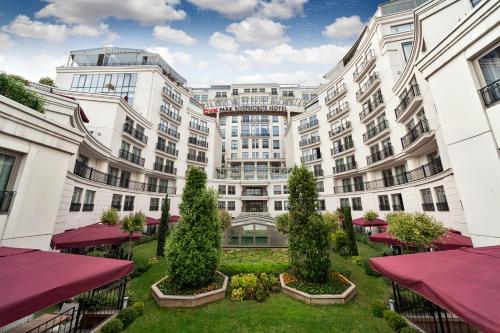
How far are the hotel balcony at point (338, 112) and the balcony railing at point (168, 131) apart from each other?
2597 centimetres

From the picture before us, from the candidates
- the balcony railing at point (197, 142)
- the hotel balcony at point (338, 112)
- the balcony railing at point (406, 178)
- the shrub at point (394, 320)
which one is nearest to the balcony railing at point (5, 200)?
the shrub at point (394, 320)

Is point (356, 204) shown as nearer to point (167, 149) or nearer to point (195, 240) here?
point (195, 240)

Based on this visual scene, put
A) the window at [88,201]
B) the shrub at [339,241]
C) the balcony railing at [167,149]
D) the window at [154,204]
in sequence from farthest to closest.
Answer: the balcony railing at [167,149]
the window at [154,204]
the window at [88,201]
the shrub at [339,241]

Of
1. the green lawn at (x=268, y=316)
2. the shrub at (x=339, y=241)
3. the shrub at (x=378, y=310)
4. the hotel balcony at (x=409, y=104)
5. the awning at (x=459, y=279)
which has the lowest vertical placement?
the green lawn at (x=268, y=316)

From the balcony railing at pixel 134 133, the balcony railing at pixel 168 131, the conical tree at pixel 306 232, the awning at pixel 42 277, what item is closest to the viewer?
the awning at pixel 42 277

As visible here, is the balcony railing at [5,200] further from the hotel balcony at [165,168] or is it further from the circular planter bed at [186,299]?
the hotel balcony at [165,168]

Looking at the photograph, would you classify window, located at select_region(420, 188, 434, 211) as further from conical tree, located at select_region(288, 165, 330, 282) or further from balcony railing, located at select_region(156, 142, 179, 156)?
balcony railing, located at select_region(156, 142, 179, 156)

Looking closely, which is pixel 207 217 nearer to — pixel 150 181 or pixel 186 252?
pixel 186 252

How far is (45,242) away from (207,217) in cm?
648

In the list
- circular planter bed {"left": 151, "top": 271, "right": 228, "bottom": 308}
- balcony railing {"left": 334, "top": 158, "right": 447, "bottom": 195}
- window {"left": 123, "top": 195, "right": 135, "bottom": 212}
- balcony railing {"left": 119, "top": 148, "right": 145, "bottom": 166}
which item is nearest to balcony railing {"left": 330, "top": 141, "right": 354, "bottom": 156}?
balcony railing {"left": 334, "top": 158, "right": 447, "bottom": 195}

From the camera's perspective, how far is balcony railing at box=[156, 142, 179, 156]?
31.2 metres

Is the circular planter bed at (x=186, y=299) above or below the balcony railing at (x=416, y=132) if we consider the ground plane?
below

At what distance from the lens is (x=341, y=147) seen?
32188mm

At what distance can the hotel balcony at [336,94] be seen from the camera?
31906 millimetres
